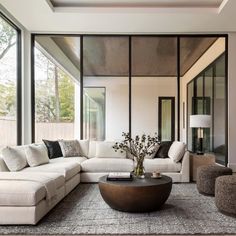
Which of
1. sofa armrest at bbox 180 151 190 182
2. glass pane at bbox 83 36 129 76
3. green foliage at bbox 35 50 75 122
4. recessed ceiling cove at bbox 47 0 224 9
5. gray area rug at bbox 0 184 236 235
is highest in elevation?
recessed ceiling cove at bbox 47 0 224 9

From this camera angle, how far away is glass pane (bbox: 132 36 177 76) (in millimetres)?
6910

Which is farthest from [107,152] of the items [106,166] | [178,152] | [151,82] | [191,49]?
[191,49]

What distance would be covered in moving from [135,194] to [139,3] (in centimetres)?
379

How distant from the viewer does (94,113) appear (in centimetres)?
707

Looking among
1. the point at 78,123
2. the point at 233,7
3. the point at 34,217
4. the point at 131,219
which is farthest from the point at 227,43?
the point at 34,217

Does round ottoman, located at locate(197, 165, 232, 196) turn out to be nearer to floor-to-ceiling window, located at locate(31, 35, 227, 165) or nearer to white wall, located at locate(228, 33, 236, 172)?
white wall, located at locate(228, 33, 236, 172)

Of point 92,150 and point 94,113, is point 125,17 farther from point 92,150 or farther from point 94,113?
point 92,150

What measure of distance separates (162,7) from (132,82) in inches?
80.8

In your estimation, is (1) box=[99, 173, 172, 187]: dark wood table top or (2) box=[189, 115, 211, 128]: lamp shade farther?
(2) box=[189, 115, 211, 128]: lamp shade

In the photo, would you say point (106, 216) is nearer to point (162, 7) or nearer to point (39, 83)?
point (162, 7)

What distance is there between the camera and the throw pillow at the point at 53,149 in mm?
5684

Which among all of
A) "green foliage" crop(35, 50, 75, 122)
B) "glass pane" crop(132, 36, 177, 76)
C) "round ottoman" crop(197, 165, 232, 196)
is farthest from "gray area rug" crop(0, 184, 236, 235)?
"glass pane" crop(132, 36, 177, 76)

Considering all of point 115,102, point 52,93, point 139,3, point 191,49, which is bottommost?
point 115,102

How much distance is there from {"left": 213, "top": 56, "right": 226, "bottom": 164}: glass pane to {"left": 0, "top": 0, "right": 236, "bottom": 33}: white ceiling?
1.00m
